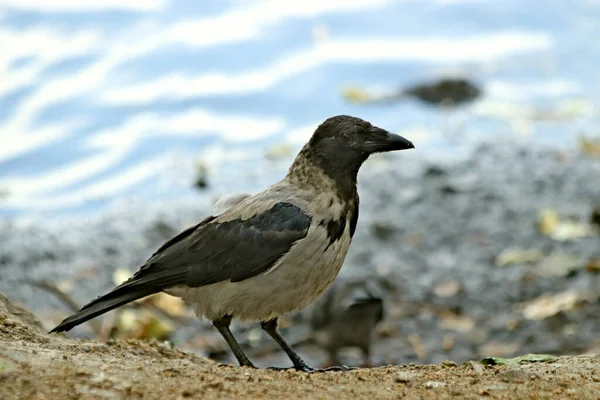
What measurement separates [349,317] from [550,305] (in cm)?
209

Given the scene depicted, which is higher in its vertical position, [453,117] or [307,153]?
[307,153]

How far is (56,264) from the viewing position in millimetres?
8953

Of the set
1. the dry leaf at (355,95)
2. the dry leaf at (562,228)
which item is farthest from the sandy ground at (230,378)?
the dry leaf at (355,95)

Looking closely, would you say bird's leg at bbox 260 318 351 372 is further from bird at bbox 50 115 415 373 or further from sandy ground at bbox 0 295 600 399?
sandy ground at bbox 0 295 600 399

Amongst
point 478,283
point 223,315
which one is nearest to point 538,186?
point 478,283

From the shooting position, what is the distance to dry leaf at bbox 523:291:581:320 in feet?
25.5

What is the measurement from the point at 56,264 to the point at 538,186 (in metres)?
4.85

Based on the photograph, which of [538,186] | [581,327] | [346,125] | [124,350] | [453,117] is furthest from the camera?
[453,117]

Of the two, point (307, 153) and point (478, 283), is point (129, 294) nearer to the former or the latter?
point (307, 153)

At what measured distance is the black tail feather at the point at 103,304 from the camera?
469cm

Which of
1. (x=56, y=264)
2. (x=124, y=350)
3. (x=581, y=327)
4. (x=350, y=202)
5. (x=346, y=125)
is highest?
(x=346, y=125)

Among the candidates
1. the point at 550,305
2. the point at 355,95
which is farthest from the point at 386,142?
the point at 355,95

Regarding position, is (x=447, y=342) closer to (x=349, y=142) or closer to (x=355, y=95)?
(x=349, y=142)

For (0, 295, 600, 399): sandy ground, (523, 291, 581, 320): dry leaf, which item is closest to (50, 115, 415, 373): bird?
(0, 295, 600, 399): sandy ground
